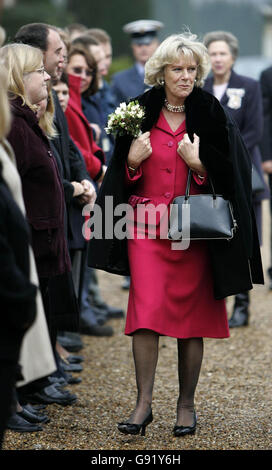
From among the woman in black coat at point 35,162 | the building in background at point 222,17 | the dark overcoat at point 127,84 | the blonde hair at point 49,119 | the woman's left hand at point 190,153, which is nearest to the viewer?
the woman in black coat at point 35,162

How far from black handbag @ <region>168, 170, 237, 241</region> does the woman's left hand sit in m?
0.16

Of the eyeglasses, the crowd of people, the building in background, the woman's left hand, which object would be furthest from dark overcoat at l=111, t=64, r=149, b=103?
the building in background

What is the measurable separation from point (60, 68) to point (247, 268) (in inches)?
74.7

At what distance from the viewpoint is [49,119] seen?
5316 mm

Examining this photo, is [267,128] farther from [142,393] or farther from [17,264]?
[17,264]

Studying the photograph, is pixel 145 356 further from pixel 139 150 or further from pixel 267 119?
pixel 267 119

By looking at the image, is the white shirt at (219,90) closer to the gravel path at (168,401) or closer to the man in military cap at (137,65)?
the man in military cap at (137,65)

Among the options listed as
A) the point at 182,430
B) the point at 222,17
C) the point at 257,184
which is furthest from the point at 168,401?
the point at 222,17

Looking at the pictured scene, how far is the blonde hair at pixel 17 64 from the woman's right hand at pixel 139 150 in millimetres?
600

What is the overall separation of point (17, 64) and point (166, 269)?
4.44ft

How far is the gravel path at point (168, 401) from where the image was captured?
486 cm

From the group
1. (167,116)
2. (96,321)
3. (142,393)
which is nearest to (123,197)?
(167,116)

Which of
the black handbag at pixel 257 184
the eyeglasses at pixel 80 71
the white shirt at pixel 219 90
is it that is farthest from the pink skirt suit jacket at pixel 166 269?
the white shirt at pixel 219 90

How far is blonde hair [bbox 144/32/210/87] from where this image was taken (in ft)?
15.9
